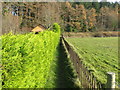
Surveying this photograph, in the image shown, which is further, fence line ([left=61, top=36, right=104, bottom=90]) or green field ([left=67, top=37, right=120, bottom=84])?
green field ([left=67, top=37, right=120, bottom=84])

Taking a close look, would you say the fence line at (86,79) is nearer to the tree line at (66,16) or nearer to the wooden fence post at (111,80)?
the wooden fence post at (111,80)

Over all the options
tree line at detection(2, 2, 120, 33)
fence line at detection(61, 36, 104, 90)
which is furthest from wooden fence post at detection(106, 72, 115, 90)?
tree line at detection(2, 2, 120, 33)

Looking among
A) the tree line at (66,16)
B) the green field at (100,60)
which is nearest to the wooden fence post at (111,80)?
the green field at (100,60)

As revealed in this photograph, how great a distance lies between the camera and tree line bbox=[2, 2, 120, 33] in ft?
126

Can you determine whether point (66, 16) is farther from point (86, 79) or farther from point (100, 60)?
point (86, 79)

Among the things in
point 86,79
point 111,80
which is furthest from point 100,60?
point 111,80

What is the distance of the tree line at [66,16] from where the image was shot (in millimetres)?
38531

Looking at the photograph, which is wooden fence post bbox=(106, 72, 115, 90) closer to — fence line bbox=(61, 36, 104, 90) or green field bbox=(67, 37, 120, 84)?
fence line bbox=(61, 36, 104, 90)

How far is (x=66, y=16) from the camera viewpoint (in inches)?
1950

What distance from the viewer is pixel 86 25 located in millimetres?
51656

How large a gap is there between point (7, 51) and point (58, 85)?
318 cm

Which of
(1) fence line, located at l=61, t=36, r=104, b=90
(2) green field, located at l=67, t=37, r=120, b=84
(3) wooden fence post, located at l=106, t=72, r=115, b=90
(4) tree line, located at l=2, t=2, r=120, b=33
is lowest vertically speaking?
(2) green field, located at l=67, t=37, r=120, b=84

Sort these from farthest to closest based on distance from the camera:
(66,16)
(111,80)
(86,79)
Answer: (66,16)
(86,79)
(111,80)

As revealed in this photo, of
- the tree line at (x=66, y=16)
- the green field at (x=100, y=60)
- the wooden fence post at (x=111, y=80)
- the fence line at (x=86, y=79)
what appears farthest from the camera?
the tree line at (x=66, y=16)
